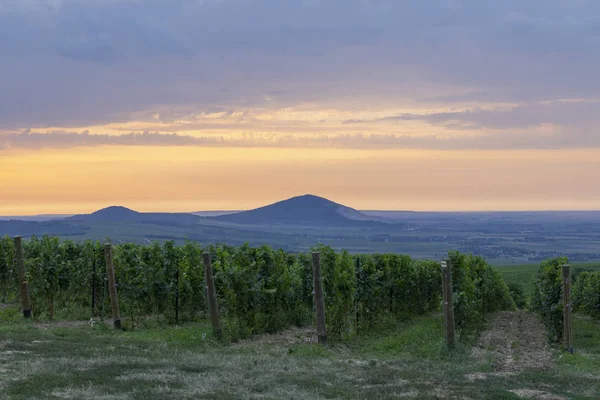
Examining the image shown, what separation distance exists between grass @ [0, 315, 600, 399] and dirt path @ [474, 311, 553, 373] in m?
0.41

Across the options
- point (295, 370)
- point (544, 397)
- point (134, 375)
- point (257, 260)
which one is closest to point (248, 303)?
point (257, 260)

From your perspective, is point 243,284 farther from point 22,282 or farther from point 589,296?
point 589,296

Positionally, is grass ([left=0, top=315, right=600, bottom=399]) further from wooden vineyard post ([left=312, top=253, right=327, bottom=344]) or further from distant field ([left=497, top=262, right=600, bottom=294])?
distant field ([left=497, top=262, right=600, bottom=294])

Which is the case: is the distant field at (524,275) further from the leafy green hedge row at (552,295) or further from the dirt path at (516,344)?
the leafy green hedge row at (552,295)

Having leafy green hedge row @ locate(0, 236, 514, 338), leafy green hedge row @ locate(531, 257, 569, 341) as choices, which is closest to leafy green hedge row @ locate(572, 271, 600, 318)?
leafy green hedge row @ locate(531, 257, 569, 341)

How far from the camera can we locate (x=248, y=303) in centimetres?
1922

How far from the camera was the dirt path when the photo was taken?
1462cm

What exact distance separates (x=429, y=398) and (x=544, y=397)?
79.1 inches

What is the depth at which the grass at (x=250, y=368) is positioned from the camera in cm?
1052

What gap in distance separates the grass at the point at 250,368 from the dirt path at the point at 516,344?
407 mm

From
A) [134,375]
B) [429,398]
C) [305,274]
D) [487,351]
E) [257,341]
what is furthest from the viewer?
[305,274]

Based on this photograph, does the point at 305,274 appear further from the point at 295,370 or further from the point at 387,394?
the point at 387,394

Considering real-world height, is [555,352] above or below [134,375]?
below

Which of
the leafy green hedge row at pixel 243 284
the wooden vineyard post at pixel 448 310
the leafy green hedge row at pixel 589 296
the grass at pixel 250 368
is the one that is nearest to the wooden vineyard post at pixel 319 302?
the grass at pixel 250 368
